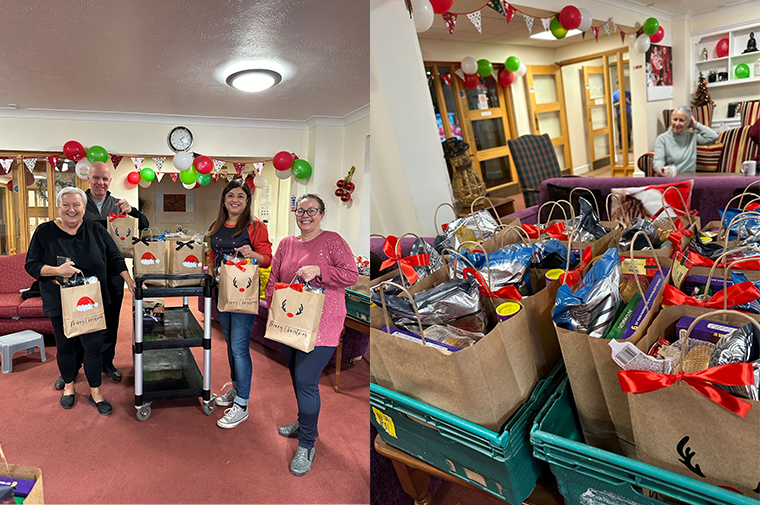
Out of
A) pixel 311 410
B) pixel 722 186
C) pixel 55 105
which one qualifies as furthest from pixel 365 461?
pixel 722 186

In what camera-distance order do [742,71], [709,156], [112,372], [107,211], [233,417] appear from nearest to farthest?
[107,211] < [233,417] < [112,372] < [709,156] < [742,71]

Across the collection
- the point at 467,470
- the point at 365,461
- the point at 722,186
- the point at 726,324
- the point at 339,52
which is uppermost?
the point at 339,52

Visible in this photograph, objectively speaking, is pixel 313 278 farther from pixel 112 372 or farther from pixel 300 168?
pixel 112 372

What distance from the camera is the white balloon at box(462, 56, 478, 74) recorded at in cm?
596

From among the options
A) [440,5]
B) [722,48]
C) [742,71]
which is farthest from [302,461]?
[722,48]

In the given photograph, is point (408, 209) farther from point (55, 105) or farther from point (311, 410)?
point (55, 105)

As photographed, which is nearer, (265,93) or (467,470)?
(467,470)

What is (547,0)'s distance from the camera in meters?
4.61

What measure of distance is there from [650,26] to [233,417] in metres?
6.34

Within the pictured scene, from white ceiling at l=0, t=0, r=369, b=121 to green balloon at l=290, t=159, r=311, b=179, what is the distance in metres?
0.15

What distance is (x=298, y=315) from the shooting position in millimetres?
1569

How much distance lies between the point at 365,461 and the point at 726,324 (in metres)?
1.36

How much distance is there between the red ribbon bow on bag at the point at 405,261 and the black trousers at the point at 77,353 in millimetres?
1293

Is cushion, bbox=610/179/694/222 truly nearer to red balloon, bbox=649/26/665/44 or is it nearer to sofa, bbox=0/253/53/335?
sofa, bbox=0/253/53/335
